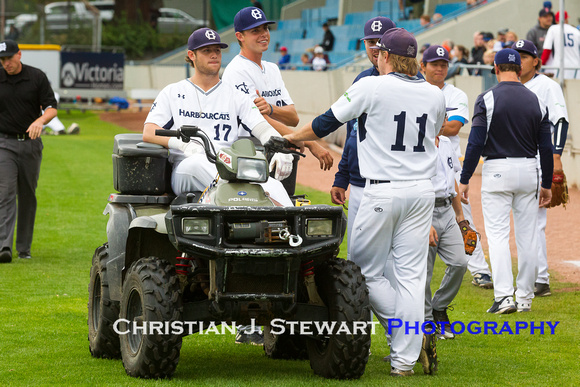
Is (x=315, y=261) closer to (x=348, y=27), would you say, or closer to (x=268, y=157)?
(x=268, y=157)

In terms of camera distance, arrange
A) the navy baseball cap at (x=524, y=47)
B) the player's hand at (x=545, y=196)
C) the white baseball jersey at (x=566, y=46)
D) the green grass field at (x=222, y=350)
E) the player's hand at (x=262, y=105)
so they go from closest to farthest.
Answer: the green grass field at (x=222, y=350) → the player's hand at (x=262, y=105) → the player's hand at (x=545, y=196) → the navy baseball cap at (x=524, y=47) → the white baseball jersey at (x=566, y=46)

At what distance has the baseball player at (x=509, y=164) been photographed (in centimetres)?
788

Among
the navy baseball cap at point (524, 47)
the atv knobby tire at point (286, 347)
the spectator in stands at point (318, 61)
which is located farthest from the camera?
the spectator in stands at point (318, 61)

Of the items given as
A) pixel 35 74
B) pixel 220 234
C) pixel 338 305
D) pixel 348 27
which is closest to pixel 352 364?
pixel 338 305

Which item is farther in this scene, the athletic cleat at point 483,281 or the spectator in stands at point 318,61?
the spectator in stands at point 318,61

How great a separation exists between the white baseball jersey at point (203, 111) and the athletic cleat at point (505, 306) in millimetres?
2861

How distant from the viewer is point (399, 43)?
5719mm

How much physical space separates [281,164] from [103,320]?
1587mm

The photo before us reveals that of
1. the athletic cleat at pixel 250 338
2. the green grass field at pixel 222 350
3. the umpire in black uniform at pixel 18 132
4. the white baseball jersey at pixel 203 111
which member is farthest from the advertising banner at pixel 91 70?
the white baseball jersey at pixel 203 111

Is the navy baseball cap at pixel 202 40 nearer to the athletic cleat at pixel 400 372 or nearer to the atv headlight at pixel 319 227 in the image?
the atv headlight at pixel 319 227

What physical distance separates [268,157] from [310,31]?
31886 millimetres

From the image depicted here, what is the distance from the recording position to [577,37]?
16.4 meters

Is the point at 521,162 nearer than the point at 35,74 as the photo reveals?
Yes

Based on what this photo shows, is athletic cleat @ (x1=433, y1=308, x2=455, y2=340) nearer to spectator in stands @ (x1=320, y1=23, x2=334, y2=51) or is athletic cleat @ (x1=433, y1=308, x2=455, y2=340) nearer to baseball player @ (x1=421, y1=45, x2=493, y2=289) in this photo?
baseball player @ (x1=421, y1=45, x2=493, y2=289)
